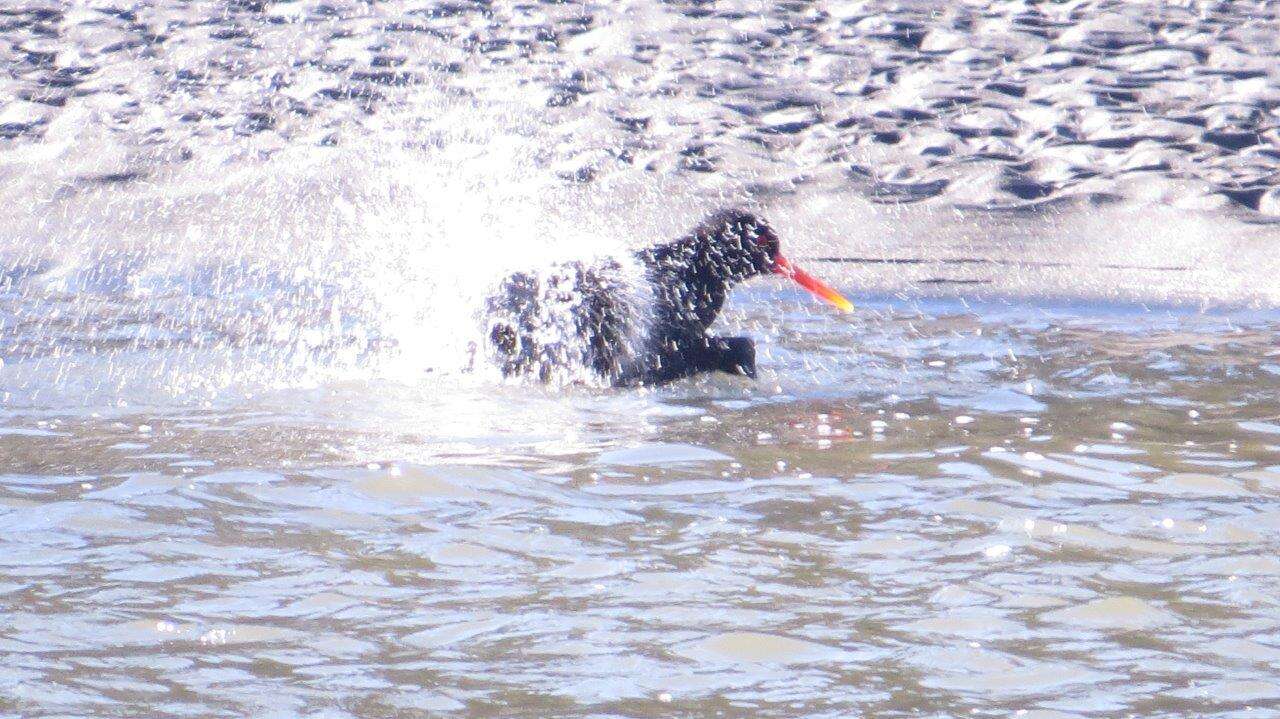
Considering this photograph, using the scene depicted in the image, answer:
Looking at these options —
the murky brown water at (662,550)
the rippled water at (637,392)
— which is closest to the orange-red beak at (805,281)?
the rippled water at (637,392)

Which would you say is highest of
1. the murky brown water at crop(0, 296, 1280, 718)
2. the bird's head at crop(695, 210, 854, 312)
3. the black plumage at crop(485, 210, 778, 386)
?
the bird's head at crop(695, 210, 854, 312)

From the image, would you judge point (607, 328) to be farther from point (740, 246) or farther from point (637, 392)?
point (740, 246)

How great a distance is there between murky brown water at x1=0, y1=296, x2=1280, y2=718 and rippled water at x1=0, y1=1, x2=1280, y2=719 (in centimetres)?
2

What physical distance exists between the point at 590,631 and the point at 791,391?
9.38 feet

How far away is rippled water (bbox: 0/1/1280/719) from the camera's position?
4070mm

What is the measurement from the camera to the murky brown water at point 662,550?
3.87m

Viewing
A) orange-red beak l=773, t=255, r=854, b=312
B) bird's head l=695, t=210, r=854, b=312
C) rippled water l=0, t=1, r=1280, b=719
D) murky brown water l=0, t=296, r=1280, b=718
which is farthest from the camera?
orange-red beak l=773, t=255, r=854, b=312

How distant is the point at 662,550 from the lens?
4797 mm

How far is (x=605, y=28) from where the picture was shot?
13.0m

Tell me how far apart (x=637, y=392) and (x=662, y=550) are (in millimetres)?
2124

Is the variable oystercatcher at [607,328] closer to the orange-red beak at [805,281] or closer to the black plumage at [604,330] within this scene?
the black plumage at [604,330]

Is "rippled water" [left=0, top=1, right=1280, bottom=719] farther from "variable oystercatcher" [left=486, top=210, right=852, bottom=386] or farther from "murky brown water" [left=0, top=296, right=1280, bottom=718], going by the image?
"variable oystercatcher" [left=486, top=210, right=852, bottom=386]

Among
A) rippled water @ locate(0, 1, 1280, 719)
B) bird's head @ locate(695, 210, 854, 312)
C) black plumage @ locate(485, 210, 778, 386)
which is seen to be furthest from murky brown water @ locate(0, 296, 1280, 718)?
bird's head @ locate(695, 210, 854, 312)

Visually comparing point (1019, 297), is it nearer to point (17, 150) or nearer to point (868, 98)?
point (868, 98)
